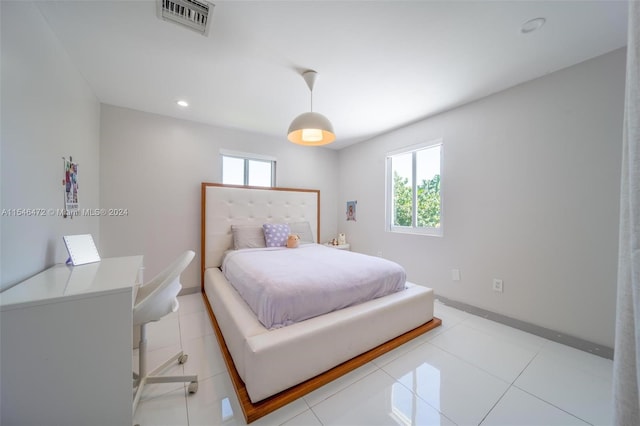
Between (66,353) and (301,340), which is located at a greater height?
(66,353)

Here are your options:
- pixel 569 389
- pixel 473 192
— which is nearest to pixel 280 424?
pixel 569 389

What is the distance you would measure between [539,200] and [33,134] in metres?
3.79

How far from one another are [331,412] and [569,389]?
1.53m

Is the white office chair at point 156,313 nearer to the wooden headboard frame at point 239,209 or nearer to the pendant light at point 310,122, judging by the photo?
the pendant light at point 310,122

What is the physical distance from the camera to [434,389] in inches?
56.9


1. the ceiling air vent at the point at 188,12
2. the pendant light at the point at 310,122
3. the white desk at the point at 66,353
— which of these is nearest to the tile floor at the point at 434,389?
the white desk at the point at 66,353

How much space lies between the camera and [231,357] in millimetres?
1633

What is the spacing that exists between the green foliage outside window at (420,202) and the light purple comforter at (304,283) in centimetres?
120

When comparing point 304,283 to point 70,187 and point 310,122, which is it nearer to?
point 310,122

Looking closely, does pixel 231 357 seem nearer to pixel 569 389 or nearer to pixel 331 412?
pixel 331 412

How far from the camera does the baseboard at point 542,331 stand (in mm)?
1743

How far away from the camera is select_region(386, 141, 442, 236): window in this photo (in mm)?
2928

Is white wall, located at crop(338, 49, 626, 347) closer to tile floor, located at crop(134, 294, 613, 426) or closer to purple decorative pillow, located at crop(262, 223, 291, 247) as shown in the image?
tile floor, located at crop(134, 294, 613, 426)

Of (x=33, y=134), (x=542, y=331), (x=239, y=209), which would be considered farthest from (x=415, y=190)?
(x=33, y=134)
